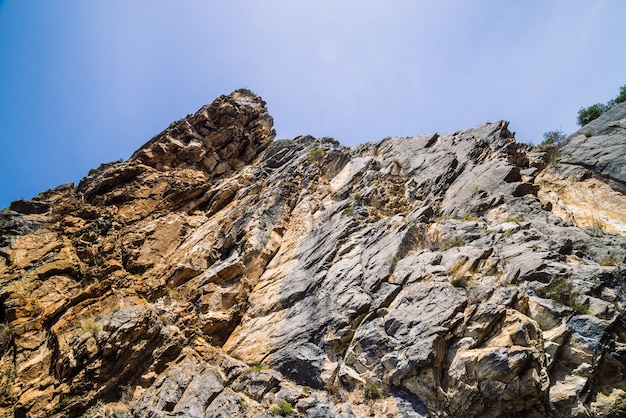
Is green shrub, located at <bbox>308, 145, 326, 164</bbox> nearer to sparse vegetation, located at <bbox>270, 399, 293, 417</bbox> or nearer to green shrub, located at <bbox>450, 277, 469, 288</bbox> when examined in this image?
green shrub, located at <bbox>450, 277, 469, 288</bbox>

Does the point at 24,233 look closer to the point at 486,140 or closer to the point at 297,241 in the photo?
the point at 297,241

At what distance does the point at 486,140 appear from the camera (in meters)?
19.9

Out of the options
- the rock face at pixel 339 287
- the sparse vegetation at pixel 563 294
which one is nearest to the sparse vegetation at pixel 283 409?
the rock face at pixel 339 287

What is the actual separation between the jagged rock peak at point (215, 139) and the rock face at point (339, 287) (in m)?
3.44

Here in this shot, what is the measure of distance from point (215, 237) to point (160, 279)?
3.45 metres

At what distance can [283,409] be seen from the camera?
1096 centimetres

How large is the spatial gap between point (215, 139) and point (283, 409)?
23.4m

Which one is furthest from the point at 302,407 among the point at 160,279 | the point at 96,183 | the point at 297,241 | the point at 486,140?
the point at 96,183

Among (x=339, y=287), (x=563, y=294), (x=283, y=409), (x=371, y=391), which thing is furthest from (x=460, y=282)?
(x=283, y=409)

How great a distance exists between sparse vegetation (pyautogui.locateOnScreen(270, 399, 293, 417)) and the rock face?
4 cm

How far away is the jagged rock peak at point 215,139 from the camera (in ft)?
90.6

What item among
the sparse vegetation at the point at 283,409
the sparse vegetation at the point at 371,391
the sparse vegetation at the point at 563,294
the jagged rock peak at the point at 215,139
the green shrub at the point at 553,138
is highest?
the jagged rock peak at the point at 215,139

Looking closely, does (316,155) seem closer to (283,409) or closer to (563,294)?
(283,409)

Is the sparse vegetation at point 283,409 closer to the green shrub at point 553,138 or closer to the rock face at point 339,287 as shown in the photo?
the rock face at point 339,287
